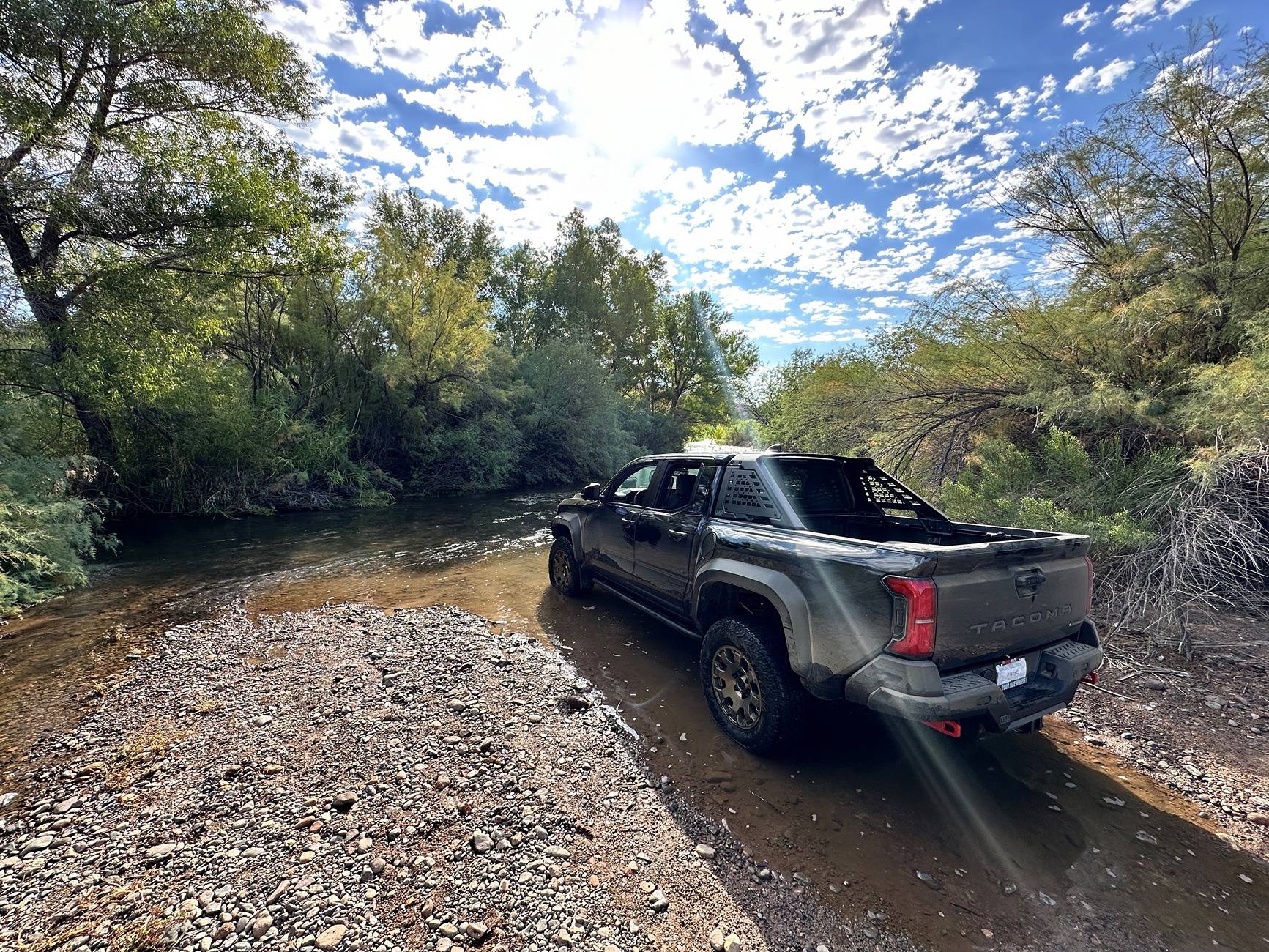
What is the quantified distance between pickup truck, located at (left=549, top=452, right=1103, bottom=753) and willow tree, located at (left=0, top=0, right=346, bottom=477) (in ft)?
30.0

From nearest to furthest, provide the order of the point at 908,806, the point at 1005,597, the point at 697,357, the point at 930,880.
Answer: the point at 930,880
the point at 1005,597
the point at 908,806
the point at 697,357

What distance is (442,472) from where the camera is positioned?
16797mm

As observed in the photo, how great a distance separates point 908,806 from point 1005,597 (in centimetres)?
115

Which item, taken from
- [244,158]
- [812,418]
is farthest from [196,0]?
[812,418]

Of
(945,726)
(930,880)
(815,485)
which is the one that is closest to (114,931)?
(930,880)

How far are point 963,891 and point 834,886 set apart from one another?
505 millimetres

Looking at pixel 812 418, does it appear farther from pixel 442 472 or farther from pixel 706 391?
pixel 706 391

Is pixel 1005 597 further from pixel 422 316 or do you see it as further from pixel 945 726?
pixel 422 316

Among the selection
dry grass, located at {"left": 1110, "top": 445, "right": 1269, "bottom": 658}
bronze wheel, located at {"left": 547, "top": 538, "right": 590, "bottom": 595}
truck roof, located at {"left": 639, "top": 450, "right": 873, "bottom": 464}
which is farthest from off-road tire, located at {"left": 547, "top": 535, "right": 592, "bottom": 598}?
dry grass, located at {"left": 1110, "top": 445, "right": 1269, "bottom": 658}

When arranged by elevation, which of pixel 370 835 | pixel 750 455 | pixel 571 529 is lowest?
pixel 370 835

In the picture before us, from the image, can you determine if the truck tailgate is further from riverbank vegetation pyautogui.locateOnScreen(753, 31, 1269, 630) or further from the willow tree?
the willow tree

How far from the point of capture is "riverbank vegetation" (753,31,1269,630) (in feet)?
12.7

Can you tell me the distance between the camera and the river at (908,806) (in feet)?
5.94

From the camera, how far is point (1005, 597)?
7.53 ft
